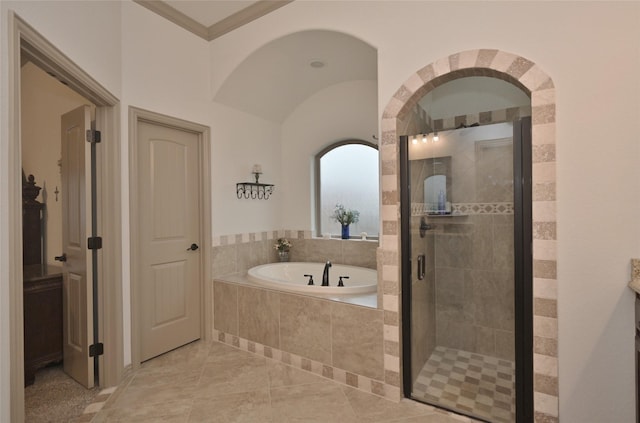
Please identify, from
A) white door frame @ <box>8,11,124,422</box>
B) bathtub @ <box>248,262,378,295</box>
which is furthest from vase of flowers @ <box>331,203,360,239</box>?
white door frame @ <box>8,11,124,422</box>

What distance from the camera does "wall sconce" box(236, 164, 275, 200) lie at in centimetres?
358

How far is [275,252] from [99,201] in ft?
6.53

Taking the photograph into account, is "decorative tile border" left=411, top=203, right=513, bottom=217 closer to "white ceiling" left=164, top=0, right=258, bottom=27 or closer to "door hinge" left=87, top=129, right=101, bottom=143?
"white ceiling" left=164, top=0, right=258, bottom=27

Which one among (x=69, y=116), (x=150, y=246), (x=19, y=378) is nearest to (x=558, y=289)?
(x=19, y=378)

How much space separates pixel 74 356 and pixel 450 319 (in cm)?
288

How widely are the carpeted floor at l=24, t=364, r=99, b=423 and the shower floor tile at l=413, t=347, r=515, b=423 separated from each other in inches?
87.5

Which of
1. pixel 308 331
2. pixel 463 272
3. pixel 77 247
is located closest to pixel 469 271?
pixel 463 272

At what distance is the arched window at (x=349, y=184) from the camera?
3.78 meters

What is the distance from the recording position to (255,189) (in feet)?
12.4

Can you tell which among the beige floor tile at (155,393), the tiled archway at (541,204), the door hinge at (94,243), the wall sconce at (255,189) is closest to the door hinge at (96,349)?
the beige floor tile at (155,393)

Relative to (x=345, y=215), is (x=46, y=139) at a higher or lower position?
higher

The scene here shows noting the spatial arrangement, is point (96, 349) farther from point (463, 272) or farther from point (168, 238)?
point (463, 272)

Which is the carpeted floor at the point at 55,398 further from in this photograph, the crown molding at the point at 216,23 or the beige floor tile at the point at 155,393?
the crown molding at the point at 216,23

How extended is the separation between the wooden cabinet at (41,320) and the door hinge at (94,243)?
52 cm
